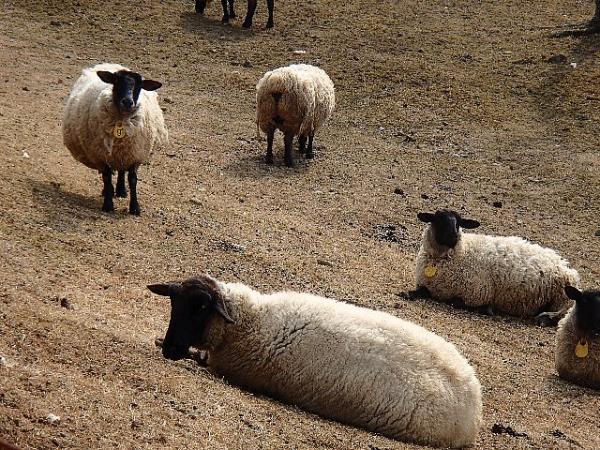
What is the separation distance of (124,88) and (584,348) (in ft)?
20.2

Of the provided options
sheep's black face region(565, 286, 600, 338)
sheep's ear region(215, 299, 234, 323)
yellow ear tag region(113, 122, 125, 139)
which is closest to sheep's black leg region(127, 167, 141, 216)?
yellow ear tag region(113, 122, 125, 139)

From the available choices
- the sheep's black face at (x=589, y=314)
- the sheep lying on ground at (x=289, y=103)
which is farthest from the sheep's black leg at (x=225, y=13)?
the sheep's black face at (x=589, y=314)

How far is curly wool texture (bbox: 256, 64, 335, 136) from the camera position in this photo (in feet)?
49.8

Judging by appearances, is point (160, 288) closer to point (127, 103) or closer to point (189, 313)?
point (189, 313)

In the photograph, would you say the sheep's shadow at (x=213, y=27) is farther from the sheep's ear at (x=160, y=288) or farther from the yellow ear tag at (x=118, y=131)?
the sheep's ear at (x=160, y=288)

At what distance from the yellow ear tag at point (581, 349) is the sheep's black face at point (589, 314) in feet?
0.41

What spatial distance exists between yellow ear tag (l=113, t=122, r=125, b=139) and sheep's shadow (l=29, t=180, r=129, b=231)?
94 cm

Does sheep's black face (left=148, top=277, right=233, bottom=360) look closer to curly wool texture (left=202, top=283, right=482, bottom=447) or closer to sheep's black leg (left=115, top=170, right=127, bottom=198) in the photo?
curly wool texture (left=202, top=283, right=482, bottom=447)

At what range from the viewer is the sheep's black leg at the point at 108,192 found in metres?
11.0

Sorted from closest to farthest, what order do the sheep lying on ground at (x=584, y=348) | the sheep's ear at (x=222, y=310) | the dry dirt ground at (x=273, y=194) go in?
the dry dirt ground at (x=273, y=194) → the sheep's ear at (x=222, y=310) → the sheep lying on ground at (x=584, y=348)

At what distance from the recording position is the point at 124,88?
10.8 metres

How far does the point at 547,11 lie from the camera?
26.0 m

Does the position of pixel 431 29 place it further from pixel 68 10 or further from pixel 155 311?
pixel 155 311

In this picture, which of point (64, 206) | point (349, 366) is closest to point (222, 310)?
point (349, 366)
